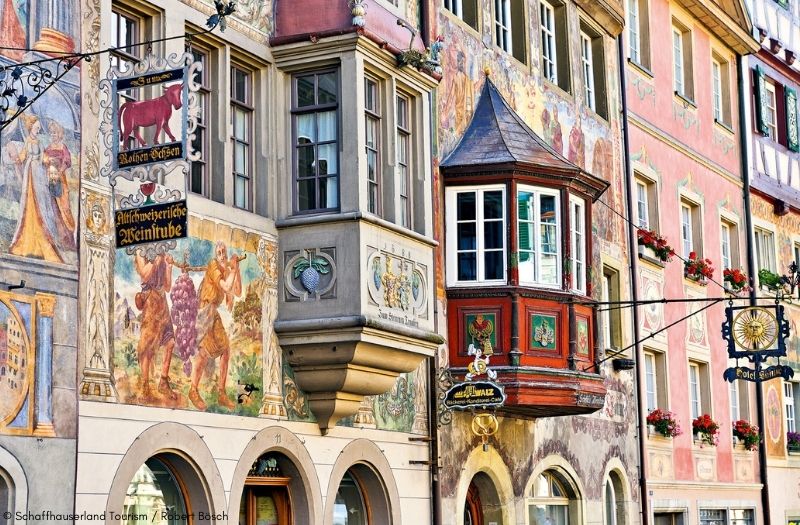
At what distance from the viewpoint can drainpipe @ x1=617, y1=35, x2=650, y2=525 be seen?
Result: 24.0 metres

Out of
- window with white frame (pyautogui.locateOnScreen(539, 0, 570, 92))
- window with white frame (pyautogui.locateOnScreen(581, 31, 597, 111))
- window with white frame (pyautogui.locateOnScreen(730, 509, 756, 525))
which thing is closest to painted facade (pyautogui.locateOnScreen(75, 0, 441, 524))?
window with white frame (pyautogui.locateOnScreen(539, 0, 570, 92))

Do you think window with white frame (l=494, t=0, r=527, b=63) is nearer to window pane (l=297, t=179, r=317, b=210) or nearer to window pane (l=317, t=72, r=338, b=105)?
window pane (l=317, t=72, r=338, b=105)

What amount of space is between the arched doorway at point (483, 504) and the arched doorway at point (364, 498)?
291 centimetres

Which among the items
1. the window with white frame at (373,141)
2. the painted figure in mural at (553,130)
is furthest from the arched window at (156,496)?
the painted figure in mural at (553,130)

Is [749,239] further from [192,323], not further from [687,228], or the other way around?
[192,323]

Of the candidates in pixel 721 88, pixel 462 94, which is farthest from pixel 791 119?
pixel 462 94

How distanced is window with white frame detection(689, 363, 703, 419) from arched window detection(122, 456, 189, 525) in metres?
14.6

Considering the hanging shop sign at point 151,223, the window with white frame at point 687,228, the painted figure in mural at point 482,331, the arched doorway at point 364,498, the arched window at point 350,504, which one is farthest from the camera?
the window with white frame at point 687,228

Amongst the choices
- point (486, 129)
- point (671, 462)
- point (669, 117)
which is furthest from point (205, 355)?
point (669, 117)

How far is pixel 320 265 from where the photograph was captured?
1543 cm

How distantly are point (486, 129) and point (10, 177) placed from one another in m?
8.76

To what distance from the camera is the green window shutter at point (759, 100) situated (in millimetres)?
31469

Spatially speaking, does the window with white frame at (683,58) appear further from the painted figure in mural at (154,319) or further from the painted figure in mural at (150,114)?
the painted figure in mural at (150,114)

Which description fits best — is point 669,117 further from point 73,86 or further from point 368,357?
point 73,86
